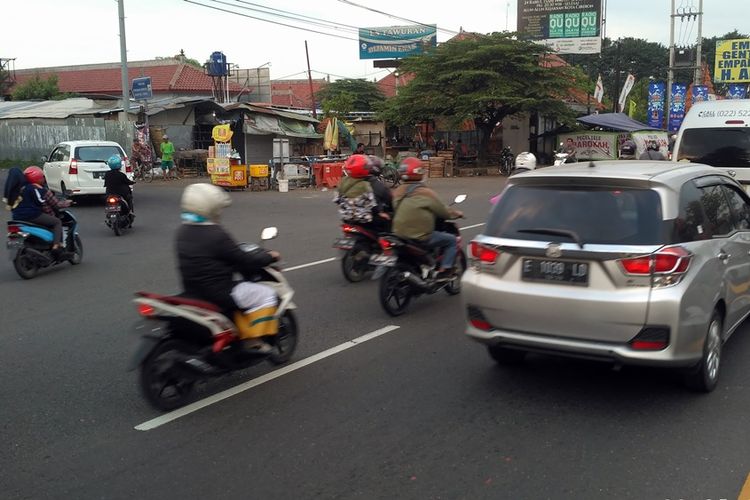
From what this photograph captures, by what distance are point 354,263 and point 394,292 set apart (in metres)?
1.94

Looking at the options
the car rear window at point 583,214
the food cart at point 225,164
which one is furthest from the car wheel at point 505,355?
the food cart at point 225,164

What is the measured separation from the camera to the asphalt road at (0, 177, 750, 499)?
3.91 meters

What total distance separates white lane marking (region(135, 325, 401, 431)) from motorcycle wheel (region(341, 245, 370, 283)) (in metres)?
2.27

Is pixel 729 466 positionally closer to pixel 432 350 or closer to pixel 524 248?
pixel 524 248

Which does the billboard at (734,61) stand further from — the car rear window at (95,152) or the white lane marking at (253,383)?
the white lane marking at (253,383)

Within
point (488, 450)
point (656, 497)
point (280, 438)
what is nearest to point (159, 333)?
point (280, 438)

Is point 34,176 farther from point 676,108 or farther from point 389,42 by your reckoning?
point 389,42

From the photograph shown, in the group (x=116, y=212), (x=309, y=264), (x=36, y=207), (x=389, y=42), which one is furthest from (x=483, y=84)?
(x=36, y=207)

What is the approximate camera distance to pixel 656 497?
3703mm

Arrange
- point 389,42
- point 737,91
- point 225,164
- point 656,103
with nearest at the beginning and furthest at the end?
point 225,164 < point 656,103 < point 737,91 < point 389,42

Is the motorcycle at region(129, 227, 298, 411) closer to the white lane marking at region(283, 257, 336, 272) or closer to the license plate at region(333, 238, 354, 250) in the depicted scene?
the license plate at region(333, 238, 354, 250)

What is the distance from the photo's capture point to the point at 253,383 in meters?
5.58

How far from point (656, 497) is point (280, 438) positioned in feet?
7.36

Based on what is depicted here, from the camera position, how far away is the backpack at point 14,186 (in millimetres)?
10258
